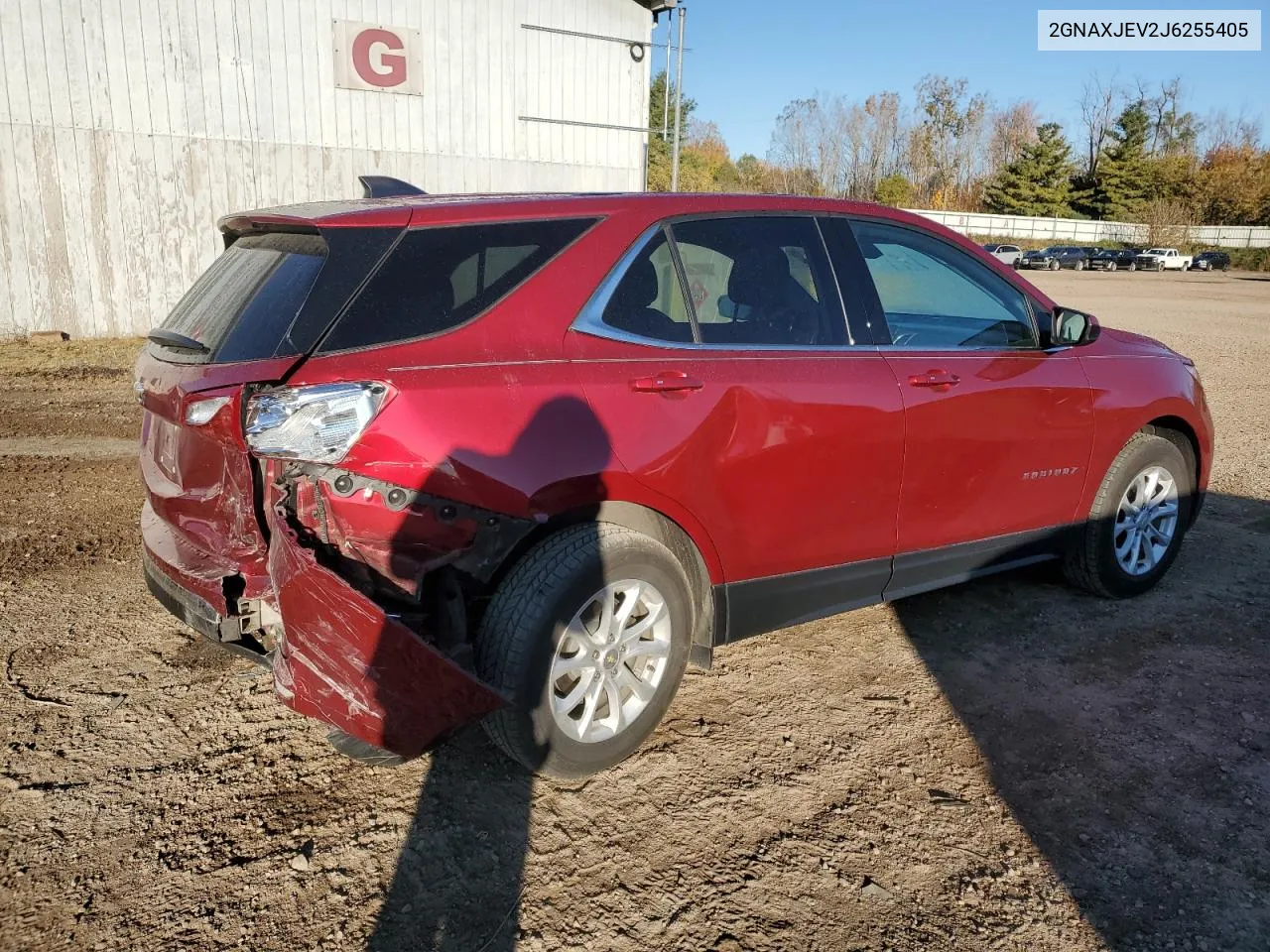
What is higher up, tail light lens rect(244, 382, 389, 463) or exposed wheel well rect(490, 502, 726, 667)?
tail light lens rect(244, 382, 389, 463)

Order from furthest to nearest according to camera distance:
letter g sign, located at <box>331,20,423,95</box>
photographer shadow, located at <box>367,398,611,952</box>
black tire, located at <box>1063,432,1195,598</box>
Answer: letter g sign, located at <box>331,20,423,95</box> → black tire, located at <box>1063,432,1195,598</box> → photographer shadow, located at <box>367,398,611,952</box>

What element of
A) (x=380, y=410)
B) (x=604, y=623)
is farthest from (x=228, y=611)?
(x=604, y=623)

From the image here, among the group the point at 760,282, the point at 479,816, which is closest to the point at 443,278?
the point at 760,282

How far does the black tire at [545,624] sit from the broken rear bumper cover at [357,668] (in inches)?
5.9

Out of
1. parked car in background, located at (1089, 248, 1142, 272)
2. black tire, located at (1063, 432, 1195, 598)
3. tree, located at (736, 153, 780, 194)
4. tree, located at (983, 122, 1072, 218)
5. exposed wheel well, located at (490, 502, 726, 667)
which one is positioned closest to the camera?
exposed wheel well, located at (490, 502, 726, 667)

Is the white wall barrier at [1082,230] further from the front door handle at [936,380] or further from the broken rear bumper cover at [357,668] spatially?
the broken rear bumper cover at [357,668]

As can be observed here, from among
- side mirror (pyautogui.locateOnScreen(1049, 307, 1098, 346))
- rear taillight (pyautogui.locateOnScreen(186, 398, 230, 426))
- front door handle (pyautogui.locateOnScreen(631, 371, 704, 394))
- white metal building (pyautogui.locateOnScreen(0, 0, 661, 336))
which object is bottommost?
rear taillight (pyautogui.locateOnScreen(186, 398, 230, 426))

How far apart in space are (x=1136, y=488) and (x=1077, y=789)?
2099mm

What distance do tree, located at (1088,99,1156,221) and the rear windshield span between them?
261ft

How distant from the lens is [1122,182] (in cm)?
7162

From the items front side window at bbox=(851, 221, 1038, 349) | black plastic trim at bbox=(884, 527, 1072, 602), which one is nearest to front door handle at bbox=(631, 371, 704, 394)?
front side window at bbox=(851, 221, 1038, 349)

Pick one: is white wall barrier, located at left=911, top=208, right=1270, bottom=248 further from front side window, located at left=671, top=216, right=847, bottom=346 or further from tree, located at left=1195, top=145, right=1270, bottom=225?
front side window, located at left=671, top=216, right=847, bottom=346

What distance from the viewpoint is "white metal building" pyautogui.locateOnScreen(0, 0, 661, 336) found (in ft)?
38.6

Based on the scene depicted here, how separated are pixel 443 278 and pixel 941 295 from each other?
231cm
